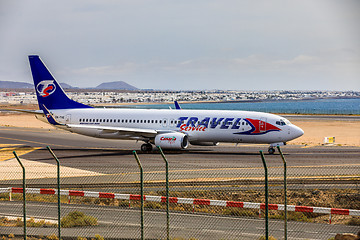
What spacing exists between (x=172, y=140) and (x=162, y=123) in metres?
3.11

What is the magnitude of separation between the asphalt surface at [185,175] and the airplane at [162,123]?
1360 millimetres

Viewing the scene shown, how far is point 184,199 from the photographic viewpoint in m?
20.1

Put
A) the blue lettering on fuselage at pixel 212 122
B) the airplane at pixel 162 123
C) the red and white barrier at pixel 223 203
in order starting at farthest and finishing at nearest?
the blue lettering on fuselage at pixel 212 122, the airplane at pixel 162 123, the red and white barrier at pixel 223 203

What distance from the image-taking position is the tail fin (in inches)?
2008

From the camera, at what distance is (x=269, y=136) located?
42.9 m

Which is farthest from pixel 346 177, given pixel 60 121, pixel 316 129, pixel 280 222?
pixel 316 129

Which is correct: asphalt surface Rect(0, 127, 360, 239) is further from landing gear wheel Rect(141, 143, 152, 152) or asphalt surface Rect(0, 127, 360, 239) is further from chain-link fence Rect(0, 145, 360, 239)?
landing gear wheel Rect(141, 143, 152, 152)

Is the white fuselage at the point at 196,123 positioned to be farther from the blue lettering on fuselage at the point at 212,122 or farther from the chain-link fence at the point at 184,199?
the chain-link fence at the point at 184,199

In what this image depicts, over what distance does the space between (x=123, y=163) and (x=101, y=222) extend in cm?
1810

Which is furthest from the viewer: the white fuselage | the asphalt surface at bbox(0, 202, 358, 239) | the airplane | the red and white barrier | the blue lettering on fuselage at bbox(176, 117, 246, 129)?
the blue lettering on fuselage at bbox(176, 117, 246, 129)

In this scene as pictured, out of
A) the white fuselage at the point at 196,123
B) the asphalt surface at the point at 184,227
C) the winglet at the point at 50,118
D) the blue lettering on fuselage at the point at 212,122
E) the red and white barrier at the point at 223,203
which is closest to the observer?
the red and white barrier at the point at 223,203

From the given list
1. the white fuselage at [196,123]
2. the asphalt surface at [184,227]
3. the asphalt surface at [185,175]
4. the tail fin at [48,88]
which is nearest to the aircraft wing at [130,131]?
the white fuselage at [196,123]

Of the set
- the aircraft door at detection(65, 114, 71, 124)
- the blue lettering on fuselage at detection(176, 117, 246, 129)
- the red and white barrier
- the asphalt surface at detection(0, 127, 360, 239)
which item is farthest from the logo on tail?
the red and white barrier

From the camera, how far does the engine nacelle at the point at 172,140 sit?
1715 inches
